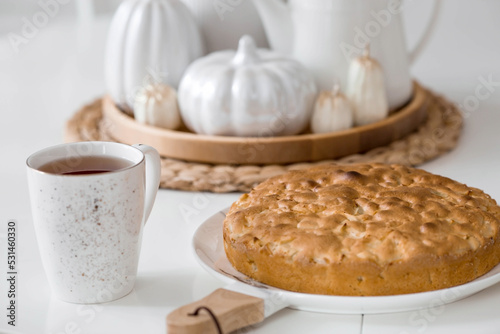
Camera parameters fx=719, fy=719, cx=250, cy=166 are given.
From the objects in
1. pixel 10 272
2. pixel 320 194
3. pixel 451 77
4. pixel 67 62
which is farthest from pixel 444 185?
pixel 67 62

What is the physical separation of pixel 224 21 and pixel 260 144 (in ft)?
1.16

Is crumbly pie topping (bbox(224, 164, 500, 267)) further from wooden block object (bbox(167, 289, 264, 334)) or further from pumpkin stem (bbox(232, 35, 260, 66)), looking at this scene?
pumpkin stem (bbox(232, 35, 260, 66))

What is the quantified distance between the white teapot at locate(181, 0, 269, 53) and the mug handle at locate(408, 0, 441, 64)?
0.32 meters

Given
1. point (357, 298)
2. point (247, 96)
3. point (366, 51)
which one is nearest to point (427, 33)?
point (366, 51)

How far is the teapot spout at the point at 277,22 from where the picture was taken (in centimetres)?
137

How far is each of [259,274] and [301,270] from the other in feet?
0.19

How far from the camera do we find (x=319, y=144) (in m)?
1.25

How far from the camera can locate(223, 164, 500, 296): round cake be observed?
756 mm

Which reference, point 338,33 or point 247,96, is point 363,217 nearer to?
point 247,96

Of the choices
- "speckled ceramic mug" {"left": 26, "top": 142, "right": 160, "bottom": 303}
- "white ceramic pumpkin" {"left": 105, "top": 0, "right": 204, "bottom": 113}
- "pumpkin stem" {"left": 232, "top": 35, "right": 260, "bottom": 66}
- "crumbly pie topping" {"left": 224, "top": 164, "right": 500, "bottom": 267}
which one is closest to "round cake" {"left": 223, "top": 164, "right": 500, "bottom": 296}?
"crumbly pie topping" {"left": 224, "top": 164, "right": 500, "bottom": 267}

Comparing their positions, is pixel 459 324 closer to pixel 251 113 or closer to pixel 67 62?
pixel 251 113

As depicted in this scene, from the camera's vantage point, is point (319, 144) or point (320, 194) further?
point (319, 144)

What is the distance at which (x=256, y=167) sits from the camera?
48.5 inches

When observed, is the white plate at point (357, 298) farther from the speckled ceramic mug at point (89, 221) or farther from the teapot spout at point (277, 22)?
the teapot spout at point (277, 22)
